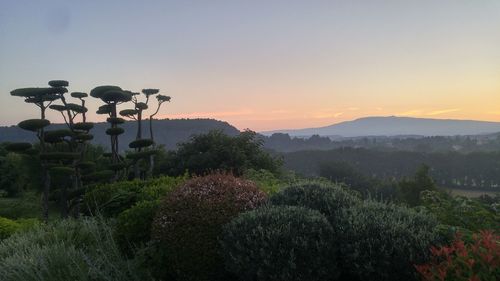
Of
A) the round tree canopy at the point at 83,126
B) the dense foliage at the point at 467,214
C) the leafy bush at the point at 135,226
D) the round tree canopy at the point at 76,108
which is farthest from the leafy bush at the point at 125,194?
the round tree canopy at the point at 76,108

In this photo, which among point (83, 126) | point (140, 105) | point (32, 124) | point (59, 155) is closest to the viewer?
point (59, 155)

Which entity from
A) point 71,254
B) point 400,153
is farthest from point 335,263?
point 400,153

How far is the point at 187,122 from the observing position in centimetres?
8456

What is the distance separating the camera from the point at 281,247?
412 cm

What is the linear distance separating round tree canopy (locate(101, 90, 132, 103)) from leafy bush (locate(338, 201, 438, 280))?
19417 mm

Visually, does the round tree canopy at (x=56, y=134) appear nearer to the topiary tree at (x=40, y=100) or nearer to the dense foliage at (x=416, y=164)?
the topiary tree at (x=40, y=100)

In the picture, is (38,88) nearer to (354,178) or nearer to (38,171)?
(38,171)

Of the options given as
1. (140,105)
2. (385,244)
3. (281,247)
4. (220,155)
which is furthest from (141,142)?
(385,244)

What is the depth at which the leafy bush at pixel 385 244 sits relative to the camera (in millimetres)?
3977

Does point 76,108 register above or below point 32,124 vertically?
above

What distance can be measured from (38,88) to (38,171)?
14.1 m

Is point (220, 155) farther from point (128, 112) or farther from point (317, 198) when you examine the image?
point (317, 198)

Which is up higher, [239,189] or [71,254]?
[239,189]

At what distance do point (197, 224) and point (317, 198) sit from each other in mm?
Answer: 1595
